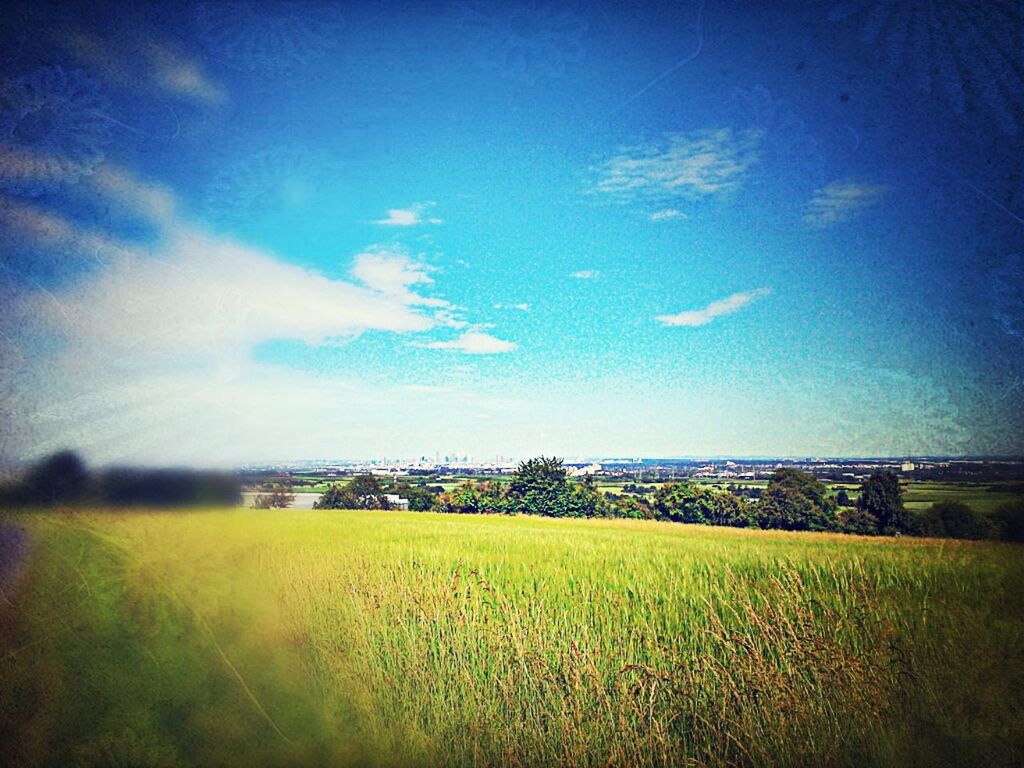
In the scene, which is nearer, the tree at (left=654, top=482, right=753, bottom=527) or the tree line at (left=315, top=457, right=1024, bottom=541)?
the tree line at (left=315, top=457, right=1024, bottom=541)

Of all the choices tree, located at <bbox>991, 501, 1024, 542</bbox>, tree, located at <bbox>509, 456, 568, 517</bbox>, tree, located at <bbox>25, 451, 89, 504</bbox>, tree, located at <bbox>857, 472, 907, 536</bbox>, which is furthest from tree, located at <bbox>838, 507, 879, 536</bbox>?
tree, located at <bbox>509, 456, 568, 517</bbox>

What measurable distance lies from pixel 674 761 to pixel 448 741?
148cm

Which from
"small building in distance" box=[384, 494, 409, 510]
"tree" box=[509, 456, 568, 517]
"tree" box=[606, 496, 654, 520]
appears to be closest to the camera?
"small building in distance" box=[384, 494, 409, 510]

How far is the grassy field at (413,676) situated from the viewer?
12.1 ft

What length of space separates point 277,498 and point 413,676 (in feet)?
5.86

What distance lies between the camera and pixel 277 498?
14.6 ft

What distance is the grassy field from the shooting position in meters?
3.67

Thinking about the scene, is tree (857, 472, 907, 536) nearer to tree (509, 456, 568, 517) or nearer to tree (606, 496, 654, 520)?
tree (606, 496, 654, 520)

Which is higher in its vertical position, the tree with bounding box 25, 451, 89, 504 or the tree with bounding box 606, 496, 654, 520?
the tree with bounding box 25, 451, 89, 504

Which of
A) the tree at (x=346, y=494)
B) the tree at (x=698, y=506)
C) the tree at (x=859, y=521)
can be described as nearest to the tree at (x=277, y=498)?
the tree at (x=346, y=494)

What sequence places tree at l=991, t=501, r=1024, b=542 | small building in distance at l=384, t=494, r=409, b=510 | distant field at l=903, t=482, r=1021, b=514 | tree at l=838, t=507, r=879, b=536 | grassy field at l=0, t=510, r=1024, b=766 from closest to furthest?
1. grassy field at l=0, t=510, r=1024, b=766
2. distant field at l=903, t=482, r=1021, b=514
3. tree at l=991, t=501, r=1024, b=542
4. tree at l=838, t=507, r=879, b=536
5. small building in distance at l=384, t=494, r=409, b=510

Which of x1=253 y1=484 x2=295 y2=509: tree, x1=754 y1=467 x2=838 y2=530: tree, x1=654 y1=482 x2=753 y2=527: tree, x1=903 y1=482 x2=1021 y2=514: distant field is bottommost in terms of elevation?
x1=654 y1=482 x2=753 y2=527: tree

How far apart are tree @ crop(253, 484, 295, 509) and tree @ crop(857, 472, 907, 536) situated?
8247mm

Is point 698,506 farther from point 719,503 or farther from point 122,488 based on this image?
point 122,488
